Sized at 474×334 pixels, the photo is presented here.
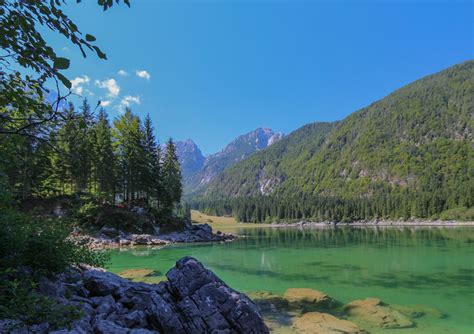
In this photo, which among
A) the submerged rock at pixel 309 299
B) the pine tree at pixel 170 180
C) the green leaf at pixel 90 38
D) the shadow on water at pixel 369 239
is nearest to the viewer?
the green leaf at pixel 90 38

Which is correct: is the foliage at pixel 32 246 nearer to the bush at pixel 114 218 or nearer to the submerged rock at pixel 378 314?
the submerged rock at pixel 378 314

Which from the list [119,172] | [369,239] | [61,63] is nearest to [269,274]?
[61,63]

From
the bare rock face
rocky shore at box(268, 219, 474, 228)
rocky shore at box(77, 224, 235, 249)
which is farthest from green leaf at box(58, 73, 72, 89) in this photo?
rocky shore at box(268, 219, 474, 228)

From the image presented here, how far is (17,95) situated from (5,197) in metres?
7.15

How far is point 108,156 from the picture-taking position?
56.3 m

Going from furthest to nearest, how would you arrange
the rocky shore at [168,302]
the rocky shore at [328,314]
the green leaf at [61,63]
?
the rocky shore at [328,314], the rocky shore at [168,302], the green leaf at [61,63]

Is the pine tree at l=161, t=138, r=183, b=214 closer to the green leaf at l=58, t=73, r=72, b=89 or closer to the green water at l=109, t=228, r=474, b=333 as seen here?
the green water at l=109, t=228, r=474, b=333

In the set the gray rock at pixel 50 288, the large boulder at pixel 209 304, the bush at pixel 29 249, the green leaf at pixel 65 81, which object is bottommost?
the large boulder at pixel 209 304

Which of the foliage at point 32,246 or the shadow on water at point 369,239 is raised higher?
the foliage at point 32,246

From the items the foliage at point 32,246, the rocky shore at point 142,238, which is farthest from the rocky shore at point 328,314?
the rocky shore at point 142,238

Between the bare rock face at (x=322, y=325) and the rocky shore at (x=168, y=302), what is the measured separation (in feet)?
12.8

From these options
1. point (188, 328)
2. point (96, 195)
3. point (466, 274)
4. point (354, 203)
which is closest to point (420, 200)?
point (354, 203)

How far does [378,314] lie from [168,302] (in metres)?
11.7

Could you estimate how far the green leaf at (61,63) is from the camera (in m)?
2.47
